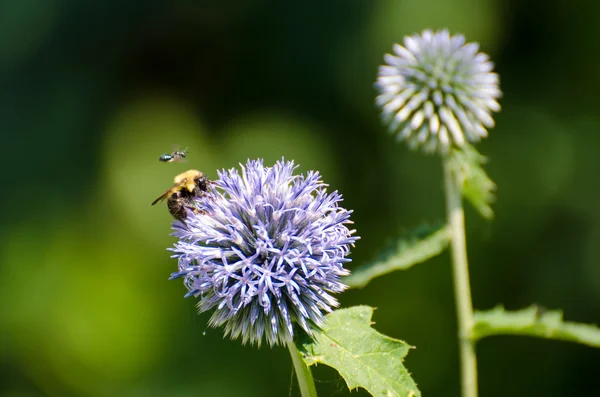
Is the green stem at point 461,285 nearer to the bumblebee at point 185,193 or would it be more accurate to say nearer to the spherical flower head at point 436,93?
the spherical flower head at point 436,93

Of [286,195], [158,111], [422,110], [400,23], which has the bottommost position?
[286,195]

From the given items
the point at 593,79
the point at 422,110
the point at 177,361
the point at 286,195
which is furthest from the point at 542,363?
the point at 286,195

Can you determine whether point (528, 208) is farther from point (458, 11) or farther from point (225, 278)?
point (225, 278)

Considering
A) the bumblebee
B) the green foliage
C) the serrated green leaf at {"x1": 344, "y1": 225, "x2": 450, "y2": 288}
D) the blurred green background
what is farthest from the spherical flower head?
the blurred green background

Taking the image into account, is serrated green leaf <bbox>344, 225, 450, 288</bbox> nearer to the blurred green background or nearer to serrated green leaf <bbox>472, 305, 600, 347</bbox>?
serrated green leaf <bbox>472, 305, 600, 347</bbox>

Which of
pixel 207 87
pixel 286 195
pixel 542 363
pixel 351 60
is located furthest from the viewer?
pixel 207 87

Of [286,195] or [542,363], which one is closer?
[286,195]
